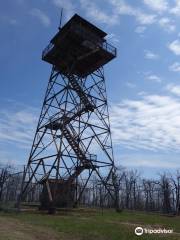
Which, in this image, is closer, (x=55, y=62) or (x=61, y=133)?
(x=61, y=133)

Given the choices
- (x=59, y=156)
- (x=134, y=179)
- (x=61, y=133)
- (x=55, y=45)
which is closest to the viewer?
(x=59, y=156)

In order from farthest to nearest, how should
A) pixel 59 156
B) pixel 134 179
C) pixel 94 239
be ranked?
pixel 134 179 → pixel 59 156 → pixel 94 239

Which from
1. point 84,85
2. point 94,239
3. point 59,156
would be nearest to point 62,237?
point 94,239

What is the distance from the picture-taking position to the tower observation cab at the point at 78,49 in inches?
1048

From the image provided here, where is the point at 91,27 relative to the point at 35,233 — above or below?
above

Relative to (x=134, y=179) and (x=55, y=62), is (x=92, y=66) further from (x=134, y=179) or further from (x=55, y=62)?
(x=134, y=179)

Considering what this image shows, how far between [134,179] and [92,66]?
191 ft

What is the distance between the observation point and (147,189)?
83.9 metres

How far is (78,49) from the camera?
27.6 m

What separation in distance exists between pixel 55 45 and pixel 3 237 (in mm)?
21230

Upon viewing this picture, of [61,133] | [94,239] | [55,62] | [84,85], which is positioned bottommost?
→ [94,239]

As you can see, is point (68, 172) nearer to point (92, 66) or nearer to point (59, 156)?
point (59, 156)

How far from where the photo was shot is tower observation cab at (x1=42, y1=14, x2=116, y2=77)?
26625 mm

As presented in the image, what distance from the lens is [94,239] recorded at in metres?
10.4
